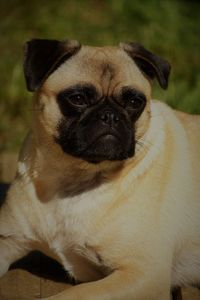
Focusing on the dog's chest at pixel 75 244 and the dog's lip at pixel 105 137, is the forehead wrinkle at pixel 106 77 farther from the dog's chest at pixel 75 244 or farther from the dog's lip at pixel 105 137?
the dog's chest at pixel 75 244

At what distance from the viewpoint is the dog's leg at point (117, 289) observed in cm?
331

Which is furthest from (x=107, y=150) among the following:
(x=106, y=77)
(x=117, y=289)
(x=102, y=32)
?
(x=102, y=32)

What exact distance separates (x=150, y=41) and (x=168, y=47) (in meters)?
0.21

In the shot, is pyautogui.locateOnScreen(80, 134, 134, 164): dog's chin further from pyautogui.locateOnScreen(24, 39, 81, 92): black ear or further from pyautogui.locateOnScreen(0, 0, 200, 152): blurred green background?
pyautogui.locateOnScreen(0, 0, 200, 152): blurred green background

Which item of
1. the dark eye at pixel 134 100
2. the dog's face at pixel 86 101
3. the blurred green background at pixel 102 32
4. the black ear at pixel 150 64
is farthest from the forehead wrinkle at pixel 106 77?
the blurred green background at pixel 102 32

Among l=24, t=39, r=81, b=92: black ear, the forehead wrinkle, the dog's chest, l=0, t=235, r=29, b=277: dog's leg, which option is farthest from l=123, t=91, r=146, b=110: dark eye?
l=0, t=235, r=29, b=277: dog's leg

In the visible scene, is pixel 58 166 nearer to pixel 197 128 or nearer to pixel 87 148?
pixel 87 148

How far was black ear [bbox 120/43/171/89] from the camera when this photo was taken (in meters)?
3.80

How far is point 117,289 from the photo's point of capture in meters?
3.34

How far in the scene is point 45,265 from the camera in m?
4.15

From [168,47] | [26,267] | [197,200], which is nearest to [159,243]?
[197,200]

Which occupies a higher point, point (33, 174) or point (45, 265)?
point (33, 174)

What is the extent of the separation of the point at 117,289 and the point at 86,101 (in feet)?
3.29

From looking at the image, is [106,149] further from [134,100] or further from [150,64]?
[150,64]
